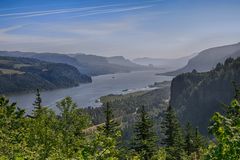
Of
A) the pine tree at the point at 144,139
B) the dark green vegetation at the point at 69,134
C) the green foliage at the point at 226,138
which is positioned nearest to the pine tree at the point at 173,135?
the dark green vegetation at the point at 69,134

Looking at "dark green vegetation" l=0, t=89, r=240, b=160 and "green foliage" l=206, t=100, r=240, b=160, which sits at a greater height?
"green foliage" l=206, t=100, r=240, b=160

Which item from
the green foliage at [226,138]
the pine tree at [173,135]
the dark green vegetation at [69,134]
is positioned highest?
the green foliage at [226,138]

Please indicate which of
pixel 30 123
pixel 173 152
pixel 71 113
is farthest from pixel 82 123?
pixel 173 152

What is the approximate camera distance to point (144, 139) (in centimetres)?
5169

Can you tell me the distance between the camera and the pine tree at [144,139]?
50625 mm

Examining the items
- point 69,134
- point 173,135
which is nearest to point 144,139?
point 69,134

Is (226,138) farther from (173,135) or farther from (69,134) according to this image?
(173,135)

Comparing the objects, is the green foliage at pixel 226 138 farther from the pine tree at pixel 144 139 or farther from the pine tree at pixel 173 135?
the pine tree at pixel 173 135

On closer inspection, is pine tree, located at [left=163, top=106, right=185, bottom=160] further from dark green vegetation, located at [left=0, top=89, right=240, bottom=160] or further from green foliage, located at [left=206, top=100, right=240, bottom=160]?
green foliage, located at [left=206, top=100, right=240, bottom=160]

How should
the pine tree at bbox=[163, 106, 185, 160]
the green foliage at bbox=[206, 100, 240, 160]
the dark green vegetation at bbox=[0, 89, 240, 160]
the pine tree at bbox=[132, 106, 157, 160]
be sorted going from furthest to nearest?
1. the pine tree at bbox=[163, 106, 185, 160]
2. the pine tree at bbox=[132, 106, 157, 160]
3. the dark green vegetation at bbox=[0, 89, 240, 160]
4. the green foliage at bbox=[206, 100, 240, 160]

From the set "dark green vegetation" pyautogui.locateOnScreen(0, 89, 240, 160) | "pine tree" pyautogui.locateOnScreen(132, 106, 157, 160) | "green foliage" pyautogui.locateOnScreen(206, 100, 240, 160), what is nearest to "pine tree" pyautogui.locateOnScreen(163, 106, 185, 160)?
"dark green vegetation" pyautogui.locateOnScreen(0, 89, 240, 160)

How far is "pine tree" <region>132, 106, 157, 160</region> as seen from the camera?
50.6 metres

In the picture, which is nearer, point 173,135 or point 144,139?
point 144,139

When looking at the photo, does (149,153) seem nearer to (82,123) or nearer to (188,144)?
(82,123)
